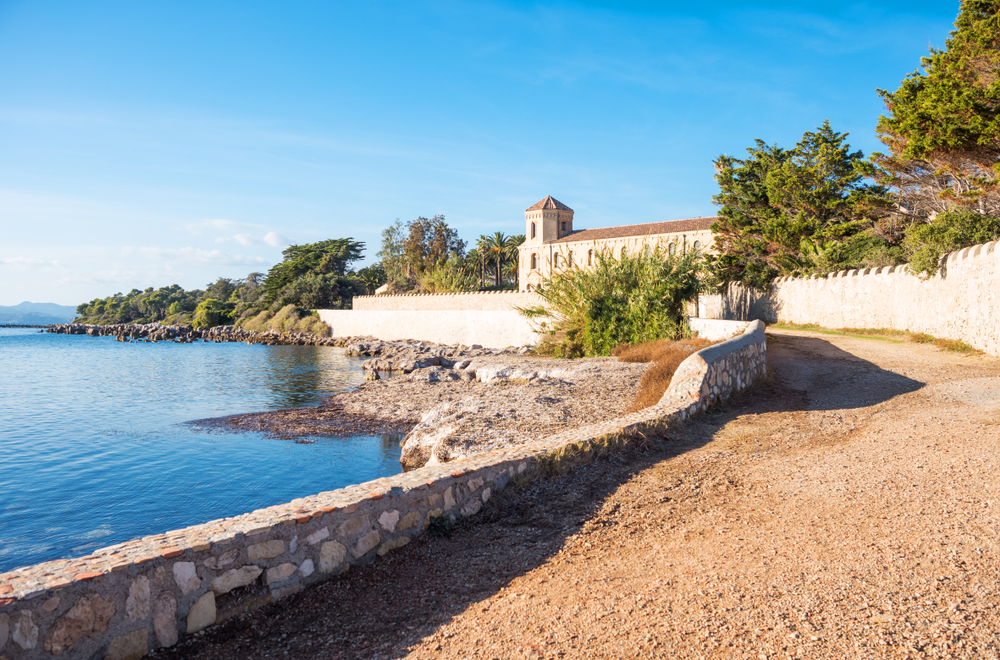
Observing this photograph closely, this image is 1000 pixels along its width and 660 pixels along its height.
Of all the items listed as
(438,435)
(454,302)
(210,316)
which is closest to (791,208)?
(454,302)

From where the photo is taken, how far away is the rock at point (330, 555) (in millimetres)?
4020

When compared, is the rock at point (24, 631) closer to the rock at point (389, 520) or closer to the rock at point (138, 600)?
the rock at point (138, 600)

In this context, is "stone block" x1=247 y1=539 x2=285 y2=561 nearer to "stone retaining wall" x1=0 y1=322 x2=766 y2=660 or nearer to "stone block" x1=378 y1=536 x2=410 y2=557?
"stone retaining wall" x1=0 y1=322 x2=766 y2=660

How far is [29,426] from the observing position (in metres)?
16.9

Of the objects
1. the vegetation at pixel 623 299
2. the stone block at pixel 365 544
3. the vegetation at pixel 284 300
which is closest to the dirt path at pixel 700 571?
the stone block at pixel 365 544

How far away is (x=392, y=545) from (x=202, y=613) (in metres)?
1.36

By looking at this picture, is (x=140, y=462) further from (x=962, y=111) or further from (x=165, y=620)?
(x=962, y=111)

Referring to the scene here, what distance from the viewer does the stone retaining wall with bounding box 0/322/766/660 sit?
2.97 metres

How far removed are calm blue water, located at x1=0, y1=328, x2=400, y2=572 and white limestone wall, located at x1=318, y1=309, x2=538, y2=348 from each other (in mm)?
11546

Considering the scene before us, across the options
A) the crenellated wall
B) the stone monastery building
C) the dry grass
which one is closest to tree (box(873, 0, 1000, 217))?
the crenellated wall

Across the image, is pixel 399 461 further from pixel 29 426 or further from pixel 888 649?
pixel 29 426

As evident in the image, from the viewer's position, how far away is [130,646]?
10.5 feet

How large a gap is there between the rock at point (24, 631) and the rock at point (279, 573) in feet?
3.84

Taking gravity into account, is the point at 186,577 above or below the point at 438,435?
above
